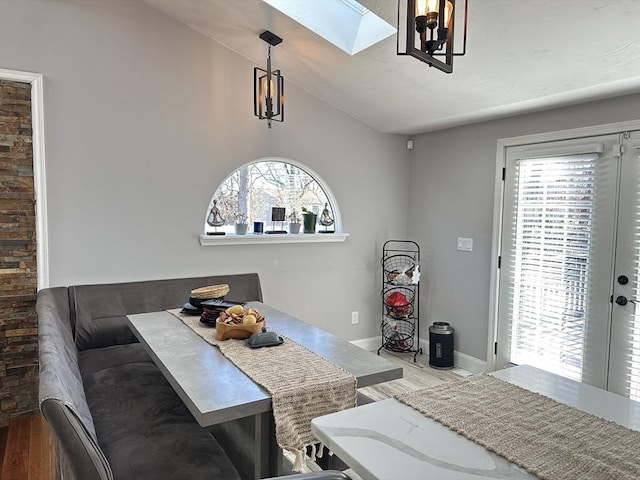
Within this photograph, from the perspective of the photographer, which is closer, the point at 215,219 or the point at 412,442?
the point at 412,442

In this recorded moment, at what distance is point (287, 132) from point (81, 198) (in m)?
1.77

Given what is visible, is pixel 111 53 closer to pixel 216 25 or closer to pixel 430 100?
pixel 216 25

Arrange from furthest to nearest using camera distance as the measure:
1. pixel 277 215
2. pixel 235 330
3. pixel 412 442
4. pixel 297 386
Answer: pixel 277 215 → pixel 235 330 → pixel 297 386 → pixel 412 442

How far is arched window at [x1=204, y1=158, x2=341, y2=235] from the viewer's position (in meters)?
3.84

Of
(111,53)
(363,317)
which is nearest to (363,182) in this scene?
(363,317)

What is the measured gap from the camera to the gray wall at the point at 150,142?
9.98 ft

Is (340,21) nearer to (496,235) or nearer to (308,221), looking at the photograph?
(308,221)

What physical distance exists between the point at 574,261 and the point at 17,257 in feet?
12.8

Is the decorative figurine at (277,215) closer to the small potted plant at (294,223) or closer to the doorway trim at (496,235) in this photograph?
the small potted plant at (294,223)

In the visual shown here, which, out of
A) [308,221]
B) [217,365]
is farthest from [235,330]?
[308,221]

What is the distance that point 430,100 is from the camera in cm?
357

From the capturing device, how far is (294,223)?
13.3 feet

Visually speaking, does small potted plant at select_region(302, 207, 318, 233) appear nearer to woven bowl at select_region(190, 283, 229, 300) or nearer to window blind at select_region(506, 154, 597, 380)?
woven bowl at select_region(190, 283, 229, 300)

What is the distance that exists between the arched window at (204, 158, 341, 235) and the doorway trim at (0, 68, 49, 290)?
1153 millimetres
